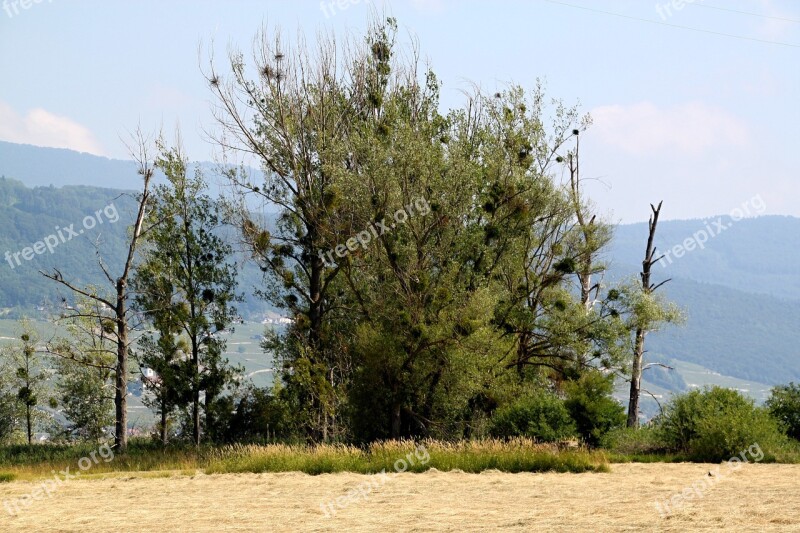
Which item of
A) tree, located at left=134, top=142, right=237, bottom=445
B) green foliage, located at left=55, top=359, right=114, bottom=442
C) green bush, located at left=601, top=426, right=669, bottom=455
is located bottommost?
green bush, located at left=601, top=426, right=669, bottom=455

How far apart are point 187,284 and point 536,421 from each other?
74.1ft

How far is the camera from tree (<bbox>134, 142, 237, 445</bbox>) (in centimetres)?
4238

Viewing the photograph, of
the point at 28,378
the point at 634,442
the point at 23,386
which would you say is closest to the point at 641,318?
the point at 634,442

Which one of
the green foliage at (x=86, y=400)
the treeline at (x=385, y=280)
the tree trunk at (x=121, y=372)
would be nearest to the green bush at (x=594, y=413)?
the treeline at (x=385, y=280)

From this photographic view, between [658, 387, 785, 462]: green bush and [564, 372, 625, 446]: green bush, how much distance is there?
1405 millimetres

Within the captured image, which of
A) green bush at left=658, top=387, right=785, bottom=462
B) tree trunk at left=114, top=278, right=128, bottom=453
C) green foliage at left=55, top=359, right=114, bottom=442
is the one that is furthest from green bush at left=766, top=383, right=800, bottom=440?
green foliage at left=55, top=359, right=114, bottom=442

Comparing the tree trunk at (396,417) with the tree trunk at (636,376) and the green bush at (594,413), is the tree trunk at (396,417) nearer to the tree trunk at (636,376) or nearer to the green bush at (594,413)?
the green bush at (594,413)

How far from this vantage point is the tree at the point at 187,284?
42.4 meters

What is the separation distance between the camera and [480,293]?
30.2 metres

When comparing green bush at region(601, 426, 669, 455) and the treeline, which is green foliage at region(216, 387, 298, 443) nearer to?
the treeline

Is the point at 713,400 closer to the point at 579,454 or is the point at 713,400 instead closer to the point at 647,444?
the point at 647,444

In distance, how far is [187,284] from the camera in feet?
141

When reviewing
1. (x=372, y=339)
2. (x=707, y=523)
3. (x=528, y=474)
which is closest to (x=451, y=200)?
(x=372, y=339)

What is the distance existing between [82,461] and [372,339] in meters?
10.5
